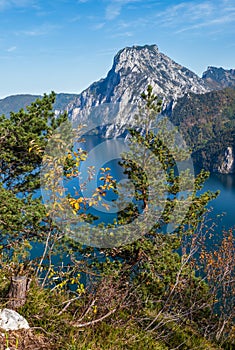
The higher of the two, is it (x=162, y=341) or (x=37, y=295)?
(x=37, y=295)

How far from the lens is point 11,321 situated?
3381 millimetres

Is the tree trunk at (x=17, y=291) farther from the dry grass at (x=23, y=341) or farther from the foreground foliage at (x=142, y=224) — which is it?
the foreground foliage at (x=142, y=224)

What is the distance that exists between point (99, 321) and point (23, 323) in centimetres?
116

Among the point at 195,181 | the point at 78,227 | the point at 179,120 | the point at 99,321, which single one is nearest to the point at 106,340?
the point at 99,321

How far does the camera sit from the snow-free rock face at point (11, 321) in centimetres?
332

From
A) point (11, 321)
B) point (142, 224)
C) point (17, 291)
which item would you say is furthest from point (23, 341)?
point (142, 224)

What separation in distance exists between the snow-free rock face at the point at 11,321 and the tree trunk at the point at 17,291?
0.30 metres

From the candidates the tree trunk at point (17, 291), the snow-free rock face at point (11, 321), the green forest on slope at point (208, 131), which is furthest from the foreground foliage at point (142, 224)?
the green forest on slope at point (208, 131)

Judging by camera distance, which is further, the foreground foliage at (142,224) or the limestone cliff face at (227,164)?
the limestone cliff face at (227,164)

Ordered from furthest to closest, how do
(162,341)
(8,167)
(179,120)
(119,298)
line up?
(179,120), (8,167), (162,341), (119,298)

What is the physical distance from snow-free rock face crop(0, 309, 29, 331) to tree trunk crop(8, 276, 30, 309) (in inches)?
11.9

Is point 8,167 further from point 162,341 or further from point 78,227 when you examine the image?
point 162,341

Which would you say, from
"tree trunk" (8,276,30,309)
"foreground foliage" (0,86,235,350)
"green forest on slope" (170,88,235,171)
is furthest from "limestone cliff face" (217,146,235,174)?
"tree trunk" (8,276,30,309)

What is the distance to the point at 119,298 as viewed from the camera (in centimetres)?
465
